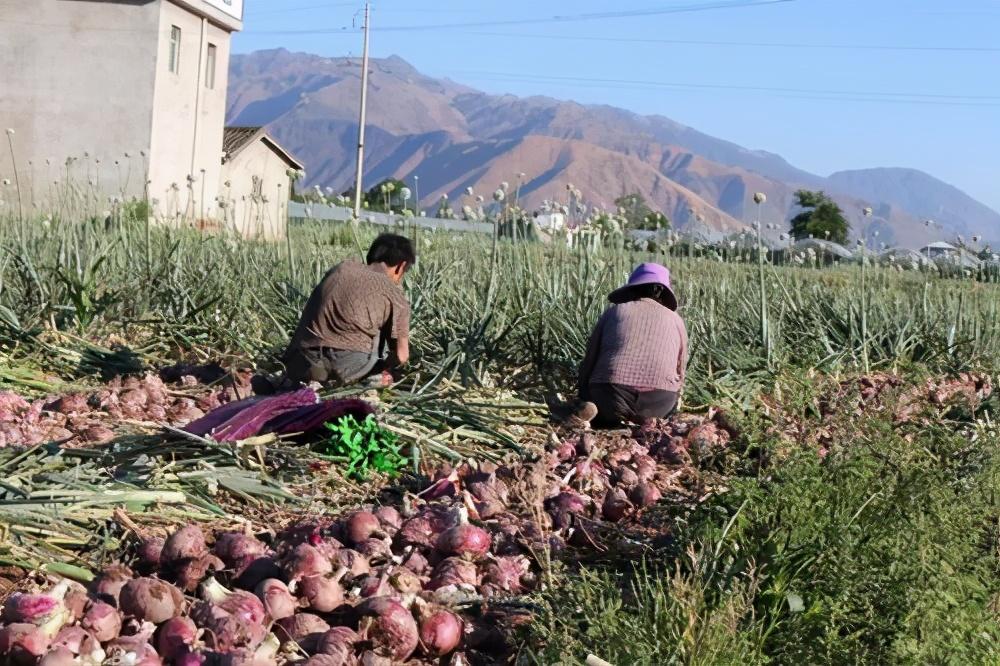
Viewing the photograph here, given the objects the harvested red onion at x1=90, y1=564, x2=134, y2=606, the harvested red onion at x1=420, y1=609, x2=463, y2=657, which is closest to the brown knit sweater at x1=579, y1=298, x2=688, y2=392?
the harvested red onion at x1=420, y1=609, x2=463, y2=657

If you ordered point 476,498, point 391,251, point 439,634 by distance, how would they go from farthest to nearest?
point 391,251
point 476,498
point 439,634

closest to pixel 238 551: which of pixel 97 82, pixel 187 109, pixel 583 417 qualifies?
pixel 583 417

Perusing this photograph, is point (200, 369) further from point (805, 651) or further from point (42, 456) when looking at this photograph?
point (805, 651)

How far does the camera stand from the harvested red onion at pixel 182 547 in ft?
9.23

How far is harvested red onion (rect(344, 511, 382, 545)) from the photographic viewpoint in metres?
3.09

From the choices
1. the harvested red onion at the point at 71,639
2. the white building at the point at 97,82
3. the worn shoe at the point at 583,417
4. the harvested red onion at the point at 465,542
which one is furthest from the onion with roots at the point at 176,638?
the white building at the point at 97,82

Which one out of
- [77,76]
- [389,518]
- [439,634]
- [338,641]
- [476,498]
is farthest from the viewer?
[77,76]

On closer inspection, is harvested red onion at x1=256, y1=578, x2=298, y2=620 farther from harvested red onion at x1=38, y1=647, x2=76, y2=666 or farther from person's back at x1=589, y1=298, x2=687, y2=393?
person's back at x1=589, y1=298, x2=687, y2=393

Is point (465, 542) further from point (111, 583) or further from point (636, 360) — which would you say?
point (636, 360)

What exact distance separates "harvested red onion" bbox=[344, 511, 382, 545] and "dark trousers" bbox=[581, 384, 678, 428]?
242 cm

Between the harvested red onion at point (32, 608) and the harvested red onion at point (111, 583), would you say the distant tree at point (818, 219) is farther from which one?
→ the harvested red onion at point (32, 608)

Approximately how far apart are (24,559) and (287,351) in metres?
3.04

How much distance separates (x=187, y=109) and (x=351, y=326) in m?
21.5

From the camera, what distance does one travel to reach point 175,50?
2566 centimetres
